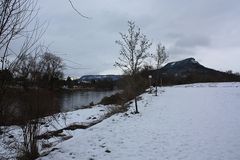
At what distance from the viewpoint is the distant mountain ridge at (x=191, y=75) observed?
80.7 meters

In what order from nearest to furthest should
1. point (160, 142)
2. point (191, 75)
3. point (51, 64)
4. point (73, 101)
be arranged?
point (51, 64), point (160, 142), point (73, 101), point (191, 75)

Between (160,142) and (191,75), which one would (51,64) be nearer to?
(160,142)

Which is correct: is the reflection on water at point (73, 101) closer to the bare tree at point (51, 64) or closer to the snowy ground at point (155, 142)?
the snowy ground at point (155, 142)

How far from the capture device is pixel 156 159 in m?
8.05

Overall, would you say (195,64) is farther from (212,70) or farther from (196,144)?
(196,144)

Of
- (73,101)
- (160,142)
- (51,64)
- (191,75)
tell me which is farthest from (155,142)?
(191,75)

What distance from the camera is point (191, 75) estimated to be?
88750 mm

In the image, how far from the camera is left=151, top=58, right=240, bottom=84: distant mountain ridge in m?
80.7

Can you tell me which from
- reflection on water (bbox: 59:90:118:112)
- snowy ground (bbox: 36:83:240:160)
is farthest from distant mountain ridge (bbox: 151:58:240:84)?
snowy ground (bbox: 36:83:240:160)

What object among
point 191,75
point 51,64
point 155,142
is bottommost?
point 155,142

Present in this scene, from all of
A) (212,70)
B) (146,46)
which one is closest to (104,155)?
(146,46)

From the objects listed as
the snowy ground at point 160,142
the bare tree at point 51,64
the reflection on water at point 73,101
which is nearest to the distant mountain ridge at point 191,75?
the reflection on water at point 73,101

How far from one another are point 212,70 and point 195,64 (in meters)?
16.0

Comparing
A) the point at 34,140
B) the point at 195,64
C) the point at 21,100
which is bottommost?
the point at 34,140
